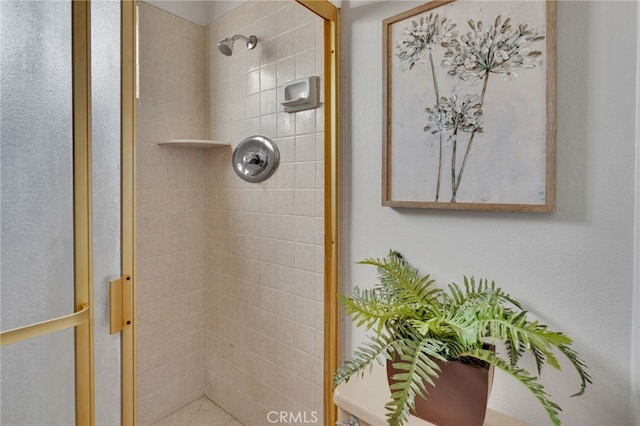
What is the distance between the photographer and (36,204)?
1.86 feet

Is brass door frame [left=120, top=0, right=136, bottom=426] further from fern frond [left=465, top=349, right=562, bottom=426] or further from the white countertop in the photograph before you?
fern frond [left=465, top=349, right=562, bottom=426]

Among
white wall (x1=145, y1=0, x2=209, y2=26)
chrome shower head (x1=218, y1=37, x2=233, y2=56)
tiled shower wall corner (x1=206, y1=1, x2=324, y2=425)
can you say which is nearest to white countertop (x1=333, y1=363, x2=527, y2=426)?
tiled shower wall corner (x1=206, y1=1, x2=324, y2=425)

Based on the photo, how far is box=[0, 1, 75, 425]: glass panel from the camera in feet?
1.78

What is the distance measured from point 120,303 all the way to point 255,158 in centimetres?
89

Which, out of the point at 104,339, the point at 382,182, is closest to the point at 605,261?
the point at 382,182

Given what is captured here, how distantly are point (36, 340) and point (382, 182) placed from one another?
83 cm

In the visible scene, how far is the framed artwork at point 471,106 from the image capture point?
0.73 m

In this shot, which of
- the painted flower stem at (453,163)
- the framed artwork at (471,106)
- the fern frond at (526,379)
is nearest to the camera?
the fern frond at (526,379)

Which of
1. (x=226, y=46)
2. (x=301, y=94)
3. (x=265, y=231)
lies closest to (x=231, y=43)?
(x=226, y=46)

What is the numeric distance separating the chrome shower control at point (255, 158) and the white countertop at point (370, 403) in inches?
34.3

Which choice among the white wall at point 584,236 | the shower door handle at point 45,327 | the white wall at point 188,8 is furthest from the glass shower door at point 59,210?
the white wall at point 188,8

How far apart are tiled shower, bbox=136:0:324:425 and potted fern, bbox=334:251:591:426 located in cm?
56

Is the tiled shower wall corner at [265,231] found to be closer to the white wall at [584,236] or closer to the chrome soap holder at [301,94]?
the chrome soap holder at [301,94]
